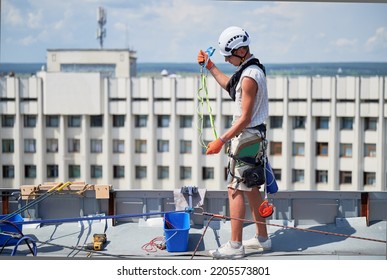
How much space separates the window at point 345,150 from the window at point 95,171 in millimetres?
19337

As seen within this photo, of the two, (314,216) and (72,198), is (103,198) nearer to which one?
(72,198)

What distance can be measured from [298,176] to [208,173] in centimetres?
710

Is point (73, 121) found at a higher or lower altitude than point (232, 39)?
higher

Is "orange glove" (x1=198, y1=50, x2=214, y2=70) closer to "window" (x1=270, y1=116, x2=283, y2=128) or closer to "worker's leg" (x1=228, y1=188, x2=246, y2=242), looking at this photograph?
"worker's leg" (x1=228, y1=188, x2=246, y2=242)

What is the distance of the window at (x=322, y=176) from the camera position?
153ft

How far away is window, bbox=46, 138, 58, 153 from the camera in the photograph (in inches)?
1969

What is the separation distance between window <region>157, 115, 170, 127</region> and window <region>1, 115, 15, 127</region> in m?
12.3

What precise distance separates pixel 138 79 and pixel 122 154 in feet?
20.7

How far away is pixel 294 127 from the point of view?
4741 cm

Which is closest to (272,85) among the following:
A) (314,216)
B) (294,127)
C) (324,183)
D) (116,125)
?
(294,127)

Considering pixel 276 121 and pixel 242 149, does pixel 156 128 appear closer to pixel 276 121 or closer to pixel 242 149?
pixel 276 121

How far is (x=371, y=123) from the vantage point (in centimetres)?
4669

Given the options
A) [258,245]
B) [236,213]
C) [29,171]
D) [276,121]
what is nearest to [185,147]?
[276,121]

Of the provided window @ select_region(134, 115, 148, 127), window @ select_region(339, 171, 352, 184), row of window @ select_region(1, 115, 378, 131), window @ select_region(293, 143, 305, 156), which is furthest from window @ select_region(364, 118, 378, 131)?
window @ select_region(134, 115, 148, 127)
